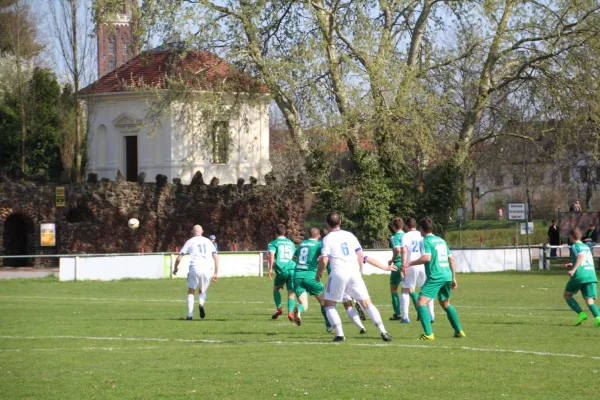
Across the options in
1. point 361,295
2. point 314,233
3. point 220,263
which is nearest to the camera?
point 361,295

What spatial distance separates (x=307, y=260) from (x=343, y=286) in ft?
11.0

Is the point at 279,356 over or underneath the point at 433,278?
underneath

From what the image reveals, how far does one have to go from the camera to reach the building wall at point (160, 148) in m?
54.7

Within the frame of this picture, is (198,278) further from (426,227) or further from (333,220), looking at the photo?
(426,227)

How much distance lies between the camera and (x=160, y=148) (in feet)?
181

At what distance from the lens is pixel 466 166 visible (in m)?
48.8

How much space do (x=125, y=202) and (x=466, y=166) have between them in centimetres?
1679

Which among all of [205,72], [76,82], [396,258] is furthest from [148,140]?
[396,258]

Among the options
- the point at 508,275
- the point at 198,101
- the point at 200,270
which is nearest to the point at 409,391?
the point at 200,270

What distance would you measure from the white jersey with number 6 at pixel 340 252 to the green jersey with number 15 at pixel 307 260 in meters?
2.99

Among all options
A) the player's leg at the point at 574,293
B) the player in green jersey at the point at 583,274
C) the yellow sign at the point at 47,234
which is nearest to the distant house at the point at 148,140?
the yellow sign at the point at 47,234

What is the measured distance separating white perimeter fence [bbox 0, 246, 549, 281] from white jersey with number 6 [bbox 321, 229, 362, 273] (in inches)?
710

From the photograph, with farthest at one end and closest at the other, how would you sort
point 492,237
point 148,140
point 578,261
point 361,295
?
point 492,237
point 148,140
point 578,261
point 361,295

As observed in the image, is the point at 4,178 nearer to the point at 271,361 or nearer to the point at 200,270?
the point at 200,270
